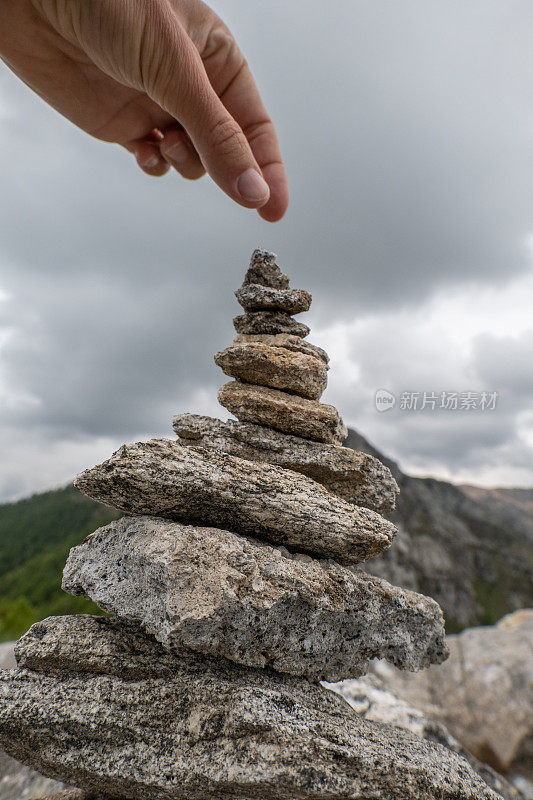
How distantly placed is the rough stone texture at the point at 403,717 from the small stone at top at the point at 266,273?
416 inches

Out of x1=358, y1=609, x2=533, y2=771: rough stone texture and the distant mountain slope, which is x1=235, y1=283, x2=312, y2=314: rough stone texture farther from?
the distant mountain slope

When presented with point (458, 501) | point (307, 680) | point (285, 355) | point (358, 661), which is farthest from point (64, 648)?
point (458, 501)

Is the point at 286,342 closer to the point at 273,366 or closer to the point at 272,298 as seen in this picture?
the point at 273,366

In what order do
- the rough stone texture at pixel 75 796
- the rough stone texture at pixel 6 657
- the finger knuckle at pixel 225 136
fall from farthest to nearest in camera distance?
the rough stone texture at pixel 6 657
the rough stone texture at pixel 75 796
the finger knuckle at pixel 225 136

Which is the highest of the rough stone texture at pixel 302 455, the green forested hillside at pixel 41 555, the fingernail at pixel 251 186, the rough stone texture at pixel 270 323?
the rough stone texture at pixel 270 323

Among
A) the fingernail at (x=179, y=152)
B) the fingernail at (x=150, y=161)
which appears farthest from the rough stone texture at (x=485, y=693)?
the fingernail at (x=150, y=161)

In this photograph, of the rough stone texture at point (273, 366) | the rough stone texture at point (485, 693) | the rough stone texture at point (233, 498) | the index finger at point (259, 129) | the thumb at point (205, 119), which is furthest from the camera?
the rough stone texture at point (485, 693)

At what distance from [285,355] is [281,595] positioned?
456 cm

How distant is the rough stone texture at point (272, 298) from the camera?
31.8 ft

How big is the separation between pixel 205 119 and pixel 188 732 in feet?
26.9

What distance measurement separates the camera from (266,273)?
10031 millimetres

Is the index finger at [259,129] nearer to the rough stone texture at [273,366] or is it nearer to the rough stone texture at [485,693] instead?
the rough stone texture at [273,366]

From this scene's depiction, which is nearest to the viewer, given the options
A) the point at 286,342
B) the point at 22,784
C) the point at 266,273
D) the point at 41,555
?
the point at 286,342

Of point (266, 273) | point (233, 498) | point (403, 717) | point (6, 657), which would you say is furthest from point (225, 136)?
point (6, 657)
